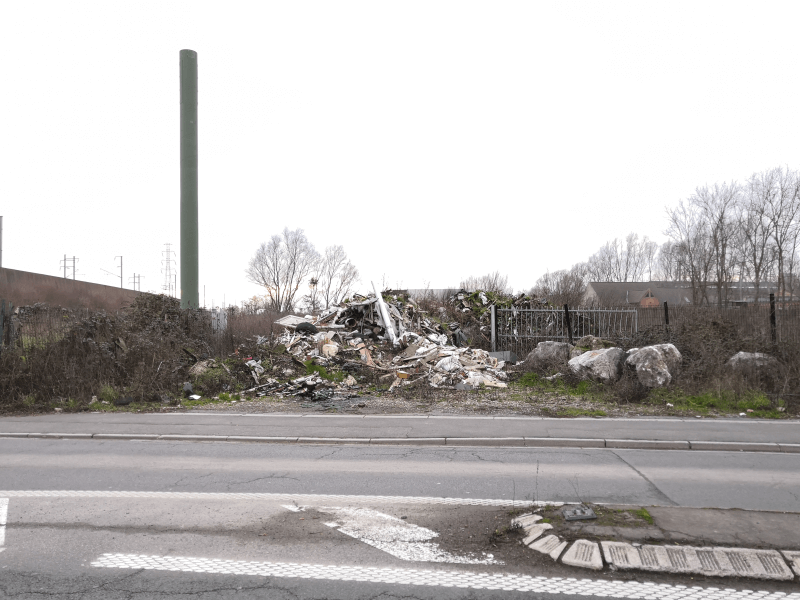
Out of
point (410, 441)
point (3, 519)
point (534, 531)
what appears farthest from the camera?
point (410, 441)

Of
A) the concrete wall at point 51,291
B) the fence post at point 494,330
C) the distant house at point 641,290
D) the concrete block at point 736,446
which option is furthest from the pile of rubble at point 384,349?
the distant house at point 641,290

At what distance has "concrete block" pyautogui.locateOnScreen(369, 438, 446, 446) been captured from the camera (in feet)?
31.4

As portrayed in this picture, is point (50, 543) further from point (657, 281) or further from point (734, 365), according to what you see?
point (657, 281)

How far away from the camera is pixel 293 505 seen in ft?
20.2

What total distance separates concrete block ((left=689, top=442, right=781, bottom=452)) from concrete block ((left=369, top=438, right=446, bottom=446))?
4.32m

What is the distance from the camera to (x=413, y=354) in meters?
17.1

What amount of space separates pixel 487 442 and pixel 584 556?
4893mm

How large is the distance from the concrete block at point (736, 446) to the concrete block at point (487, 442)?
2934 mm

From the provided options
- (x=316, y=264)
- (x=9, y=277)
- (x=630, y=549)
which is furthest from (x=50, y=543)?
(x=316, y=264)

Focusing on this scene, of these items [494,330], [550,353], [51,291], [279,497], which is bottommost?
[279,497]

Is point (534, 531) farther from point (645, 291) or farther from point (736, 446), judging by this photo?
point (645, 291)

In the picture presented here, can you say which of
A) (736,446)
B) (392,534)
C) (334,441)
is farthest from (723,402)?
(392,534)

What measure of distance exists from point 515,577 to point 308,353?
1361 cm

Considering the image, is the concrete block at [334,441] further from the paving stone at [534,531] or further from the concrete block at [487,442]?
the paving stone at [534,531]
